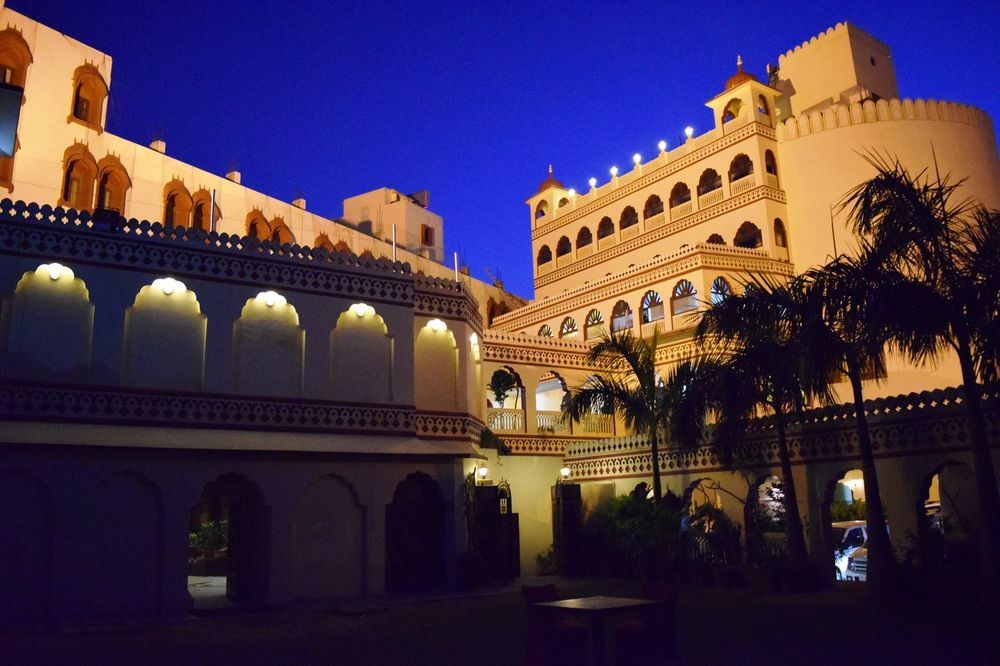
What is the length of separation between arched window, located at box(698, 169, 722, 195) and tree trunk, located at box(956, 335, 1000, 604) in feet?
72.5

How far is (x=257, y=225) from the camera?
3003 centimetres

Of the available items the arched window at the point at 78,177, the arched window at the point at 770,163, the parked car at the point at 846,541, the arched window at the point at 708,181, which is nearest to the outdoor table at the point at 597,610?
the parked car at the point at 846,541

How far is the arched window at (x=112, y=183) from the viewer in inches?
968

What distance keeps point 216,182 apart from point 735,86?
2003cm

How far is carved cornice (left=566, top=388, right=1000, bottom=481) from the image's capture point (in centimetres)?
1405

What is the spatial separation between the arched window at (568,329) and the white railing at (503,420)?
10181mm

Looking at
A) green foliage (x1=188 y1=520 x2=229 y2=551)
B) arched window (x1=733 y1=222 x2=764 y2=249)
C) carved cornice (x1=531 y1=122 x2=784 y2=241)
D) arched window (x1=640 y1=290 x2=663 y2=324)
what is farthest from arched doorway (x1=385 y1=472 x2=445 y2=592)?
carved cornice (x1=531 y1=122 x2=784 y2=241)

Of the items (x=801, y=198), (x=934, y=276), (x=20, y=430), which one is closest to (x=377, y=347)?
(x=20, y=430)

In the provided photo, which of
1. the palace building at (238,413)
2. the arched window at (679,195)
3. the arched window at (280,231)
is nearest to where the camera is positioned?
the palace building at (238,413)

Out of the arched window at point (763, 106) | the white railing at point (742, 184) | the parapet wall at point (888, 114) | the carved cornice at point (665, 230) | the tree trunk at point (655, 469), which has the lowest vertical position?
the tree trunk at point (655, 469)

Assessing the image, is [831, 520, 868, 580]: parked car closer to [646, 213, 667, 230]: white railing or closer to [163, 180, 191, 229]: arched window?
[646, 213, 667, 230]: white railing

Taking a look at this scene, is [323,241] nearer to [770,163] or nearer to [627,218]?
[627,218]

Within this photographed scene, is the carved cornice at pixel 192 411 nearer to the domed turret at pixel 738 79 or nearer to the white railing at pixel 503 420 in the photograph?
the white railing at pixel 503 420

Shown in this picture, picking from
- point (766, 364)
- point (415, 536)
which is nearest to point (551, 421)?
point (415, 536)
